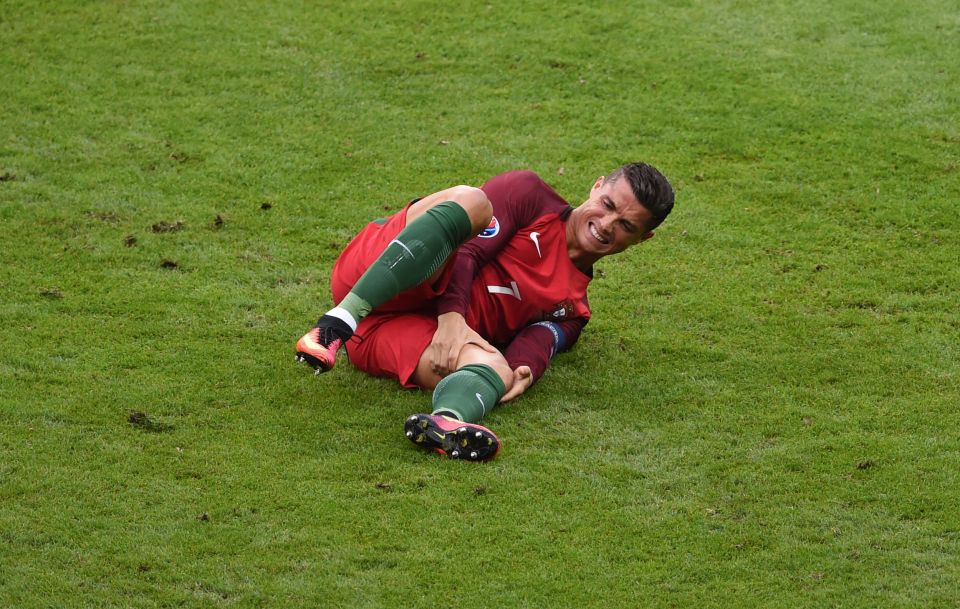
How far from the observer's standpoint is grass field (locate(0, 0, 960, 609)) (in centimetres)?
448

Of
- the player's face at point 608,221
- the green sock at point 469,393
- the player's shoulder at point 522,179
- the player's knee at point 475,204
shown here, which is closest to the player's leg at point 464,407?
the green sock at point 469,393

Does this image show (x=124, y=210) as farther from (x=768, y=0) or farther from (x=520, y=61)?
(x=768, y=0)

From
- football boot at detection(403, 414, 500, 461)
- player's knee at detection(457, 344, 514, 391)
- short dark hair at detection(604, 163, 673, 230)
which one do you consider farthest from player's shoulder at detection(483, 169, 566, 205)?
football boot at detection(403, 414, 500, 461)

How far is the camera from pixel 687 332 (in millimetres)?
6551

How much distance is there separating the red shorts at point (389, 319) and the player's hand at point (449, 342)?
0.27ft

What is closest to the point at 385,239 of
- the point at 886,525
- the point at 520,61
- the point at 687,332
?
the point at 687,332

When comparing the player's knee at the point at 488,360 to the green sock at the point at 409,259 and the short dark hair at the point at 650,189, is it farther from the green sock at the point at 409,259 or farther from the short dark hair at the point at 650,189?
the short dark hair at the point at 650,189

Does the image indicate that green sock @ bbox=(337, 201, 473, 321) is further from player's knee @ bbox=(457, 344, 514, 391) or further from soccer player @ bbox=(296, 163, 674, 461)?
player's knee @ bbox=(457, 344, 514, 391)

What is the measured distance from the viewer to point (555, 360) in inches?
245

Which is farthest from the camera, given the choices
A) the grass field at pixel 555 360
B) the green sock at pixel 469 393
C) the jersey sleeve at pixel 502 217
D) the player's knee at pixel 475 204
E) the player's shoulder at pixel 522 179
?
the player's shoulder at pixel 522 179

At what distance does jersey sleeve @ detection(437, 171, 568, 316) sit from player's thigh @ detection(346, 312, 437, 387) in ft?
0.77

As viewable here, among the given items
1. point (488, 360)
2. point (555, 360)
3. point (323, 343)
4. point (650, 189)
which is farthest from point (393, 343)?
point (650, 189)

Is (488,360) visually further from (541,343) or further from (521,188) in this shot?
(521,188)

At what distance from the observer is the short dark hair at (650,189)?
19.0 feet
